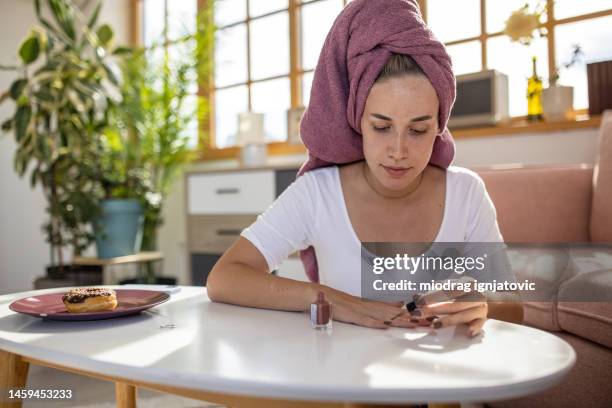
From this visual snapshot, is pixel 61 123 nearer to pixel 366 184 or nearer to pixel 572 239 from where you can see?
pixel 366 184

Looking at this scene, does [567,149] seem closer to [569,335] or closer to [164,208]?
[569,335]

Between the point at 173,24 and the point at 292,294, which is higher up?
the point at 173,24

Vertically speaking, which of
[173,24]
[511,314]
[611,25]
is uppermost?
[173,24]

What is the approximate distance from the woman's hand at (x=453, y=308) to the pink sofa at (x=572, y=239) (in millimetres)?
753

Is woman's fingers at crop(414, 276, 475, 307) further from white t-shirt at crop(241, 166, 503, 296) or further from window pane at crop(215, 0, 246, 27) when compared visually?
window pane at crop(215, 0, 246, 27)

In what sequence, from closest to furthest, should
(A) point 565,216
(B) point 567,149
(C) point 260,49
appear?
(A) point 565,216 < (B) point 567,149 < (C) point 260,49

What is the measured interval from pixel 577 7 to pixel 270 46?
2119 millimetres

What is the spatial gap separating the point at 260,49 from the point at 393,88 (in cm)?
329

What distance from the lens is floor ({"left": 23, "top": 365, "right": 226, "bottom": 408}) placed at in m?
2.10

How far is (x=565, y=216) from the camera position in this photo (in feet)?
7.14

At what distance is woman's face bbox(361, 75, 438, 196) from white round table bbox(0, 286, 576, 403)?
1.31ft

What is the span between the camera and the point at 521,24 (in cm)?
272

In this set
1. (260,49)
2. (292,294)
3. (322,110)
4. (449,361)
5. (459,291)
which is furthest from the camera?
(260,49)

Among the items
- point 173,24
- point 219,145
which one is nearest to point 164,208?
point 219,145
